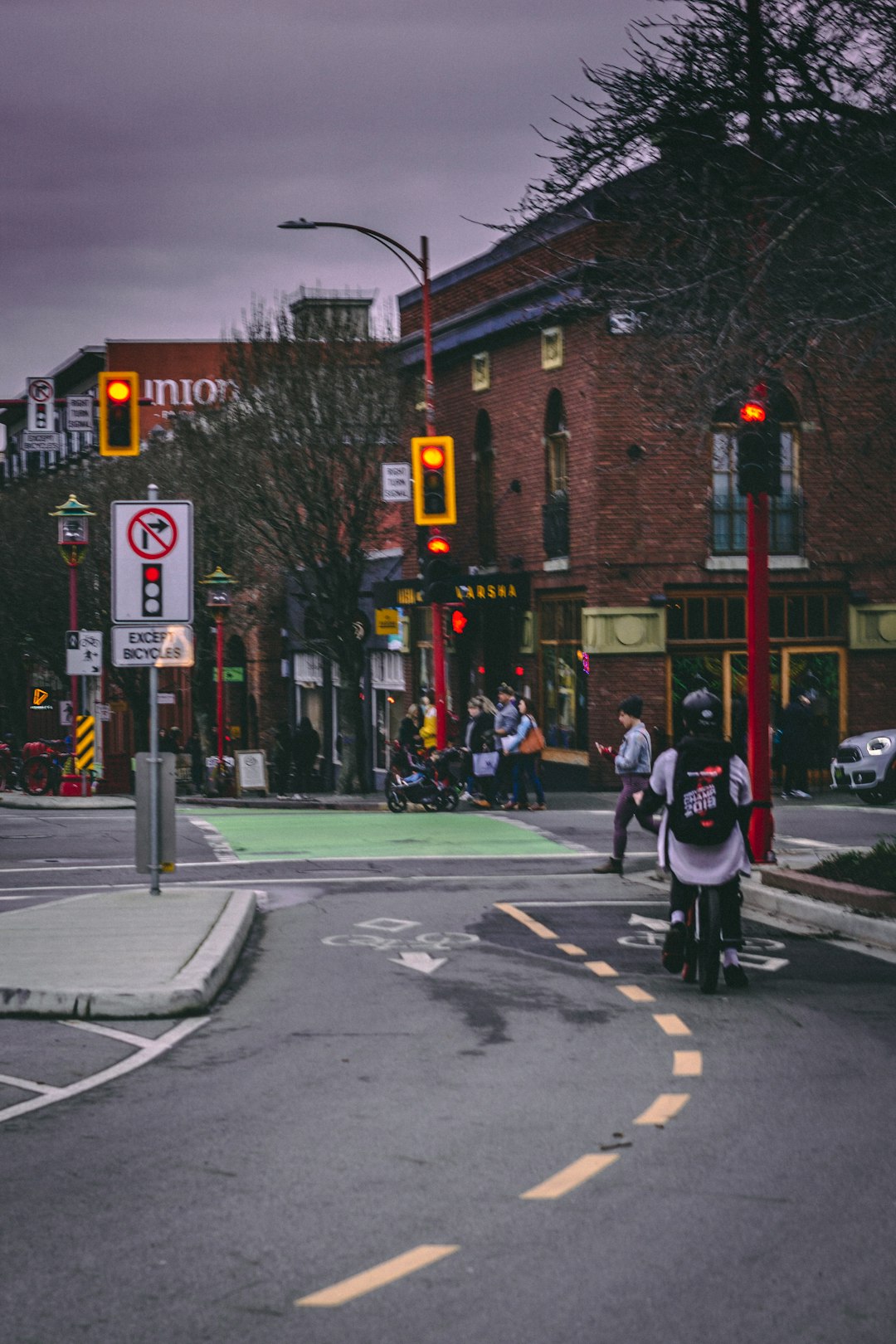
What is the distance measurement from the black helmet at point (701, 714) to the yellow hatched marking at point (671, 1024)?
1.72 meters

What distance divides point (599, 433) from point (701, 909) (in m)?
20.6

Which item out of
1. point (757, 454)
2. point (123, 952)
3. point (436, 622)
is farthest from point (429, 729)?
point (123, 952)

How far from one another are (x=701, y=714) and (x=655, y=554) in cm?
2016

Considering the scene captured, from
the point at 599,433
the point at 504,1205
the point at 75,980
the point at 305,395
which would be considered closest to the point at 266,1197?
the point at 504,1205

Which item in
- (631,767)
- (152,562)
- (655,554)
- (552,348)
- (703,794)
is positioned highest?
(552,348)

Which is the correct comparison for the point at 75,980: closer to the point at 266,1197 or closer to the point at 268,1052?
the point at 268,1052

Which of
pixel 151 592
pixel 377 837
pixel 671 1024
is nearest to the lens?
pixel 671 1024

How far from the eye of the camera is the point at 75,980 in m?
10.4

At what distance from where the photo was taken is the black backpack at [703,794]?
34.3 feet

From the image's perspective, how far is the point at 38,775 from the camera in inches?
1526

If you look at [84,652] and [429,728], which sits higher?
[84,652]

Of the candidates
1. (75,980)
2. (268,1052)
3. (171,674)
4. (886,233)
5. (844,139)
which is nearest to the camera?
(268,1052)

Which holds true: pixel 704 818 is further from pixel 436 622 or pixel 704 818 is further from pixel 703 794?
pixel 436 622

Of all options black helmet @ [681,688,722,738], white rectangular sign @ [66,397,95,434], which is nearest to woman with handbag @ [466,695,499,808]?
white rectangular sign @ [66,397,95,434]
